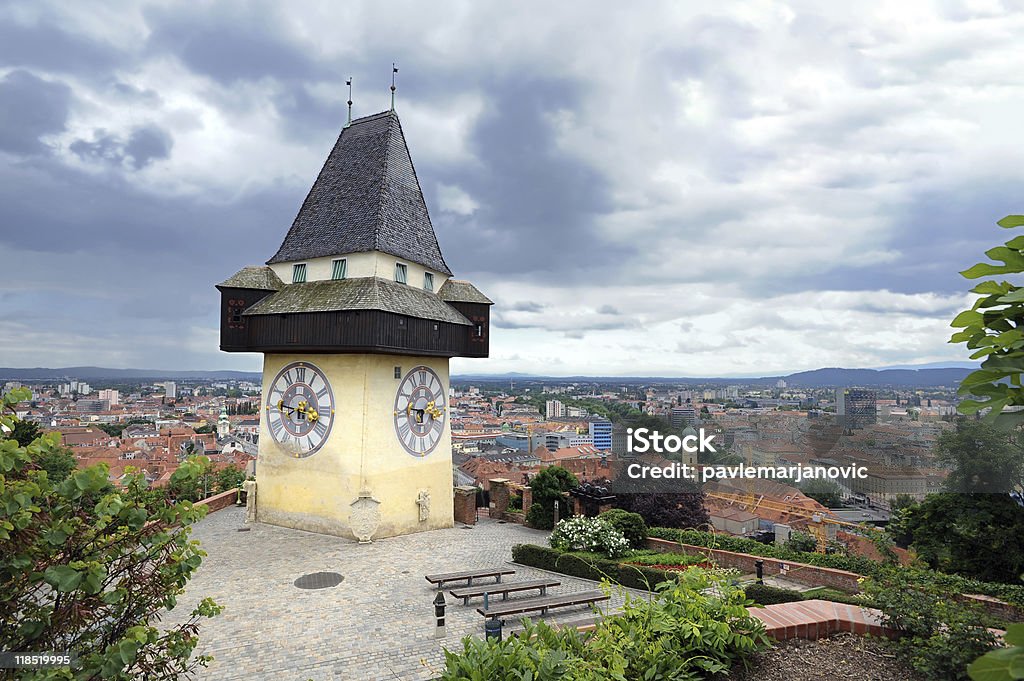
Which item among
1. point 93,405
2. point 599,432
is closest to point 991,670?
point 599,432

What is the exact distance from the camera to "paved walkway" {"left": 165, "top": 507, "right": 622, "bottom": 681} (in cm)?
764

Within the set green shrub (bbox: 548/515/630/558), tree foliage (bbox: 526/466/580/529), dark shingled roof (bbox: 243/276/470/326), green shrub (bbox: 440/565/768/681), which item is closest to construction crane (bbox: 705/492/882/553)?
tree foliage (bbox: 526/466/580/529)

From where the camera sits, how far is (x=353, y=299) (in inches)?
570

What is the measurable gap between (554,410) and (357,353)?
94104 millimetres

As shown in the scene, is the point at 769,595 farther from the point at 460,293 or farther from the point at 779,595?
the point at 460,293

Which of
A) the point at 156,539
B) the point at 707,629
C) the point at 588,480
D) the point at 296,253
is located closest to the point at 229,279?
the point at 296,253

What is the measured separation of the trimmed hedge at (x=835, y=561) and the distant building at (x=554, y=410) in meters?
86.6

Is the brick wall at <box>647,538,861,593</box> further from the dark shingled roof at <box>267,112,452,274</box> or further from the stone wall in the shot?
the dark shingled roof at <box>267,112,452,274</box>

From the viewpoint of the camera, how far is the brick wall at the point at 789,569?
10.8m

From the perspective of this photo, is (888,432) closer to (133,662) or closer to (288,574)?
(288,574)

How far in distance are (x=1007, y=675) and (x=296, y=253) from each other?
1779cm

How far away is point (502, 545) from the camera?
14.8 m

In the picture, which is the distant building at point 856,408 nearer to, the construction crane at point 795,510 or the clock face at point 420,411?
the construction crane at point 795,510

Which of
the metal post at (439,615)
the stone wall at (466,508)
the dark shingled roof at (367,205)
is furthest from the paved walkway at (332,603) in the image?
the dark shingled roof at (367,205)
